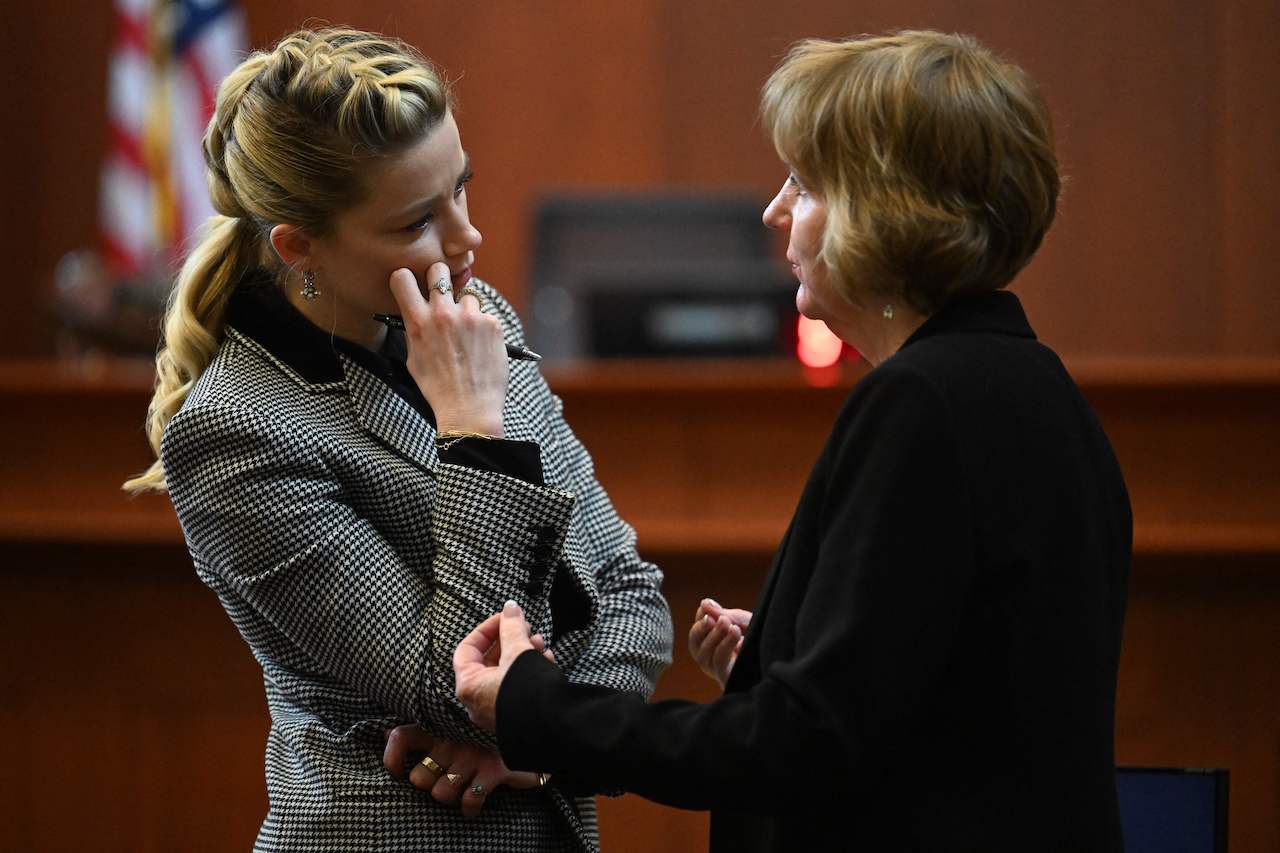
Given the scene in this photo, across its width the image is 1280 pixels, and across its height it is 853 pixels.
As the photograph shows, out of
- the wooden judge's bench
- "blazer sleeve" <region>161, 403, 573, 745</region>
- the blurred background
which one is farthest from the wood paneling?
"blazer sleeve" <region>161, 403, 573, 745</region>

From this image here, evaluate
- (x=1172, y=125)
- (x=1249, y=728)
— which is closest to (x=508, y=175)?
(x=1172, y=125)

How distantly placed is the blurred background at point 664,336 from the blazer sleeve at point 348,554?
0.88 meters

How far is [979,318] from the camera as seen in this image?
1.12 metres

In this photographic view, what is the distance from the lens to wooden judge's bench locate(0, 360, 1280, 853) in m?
2.34

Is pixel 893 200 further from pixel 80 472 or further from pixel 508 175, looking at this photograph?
pixel 508 175

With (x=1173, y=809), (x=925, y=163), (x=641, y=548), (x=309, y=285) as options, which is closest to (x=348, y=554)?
(x=309, y=285)

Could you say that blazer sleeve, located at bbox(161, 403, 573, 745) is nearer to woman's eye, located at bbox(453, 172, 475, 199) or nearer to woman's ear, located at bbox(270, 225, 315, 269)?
woman's ear, located at bbox(270, 225, 315, 269)

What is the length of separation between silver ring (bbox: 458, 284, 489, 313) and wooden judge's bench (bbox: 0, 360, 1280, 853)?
0.82 meters

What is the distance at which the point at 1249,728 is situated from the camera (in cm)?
228

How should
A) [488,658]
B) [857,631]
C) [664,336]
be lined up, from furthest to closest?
[664,336] → [488,658] → [857,631]

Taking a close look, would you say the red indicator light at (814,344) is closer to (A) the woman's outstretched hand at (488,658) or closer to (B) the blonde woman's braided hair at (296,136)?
(B) the blonde woman's braided hair at (296,136)

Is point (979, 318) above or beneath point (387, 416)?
above

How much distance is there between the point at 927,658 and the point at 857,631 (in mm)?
63

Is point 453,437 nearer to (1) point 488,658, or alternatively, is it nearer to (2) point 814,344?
(1) point 488,658
